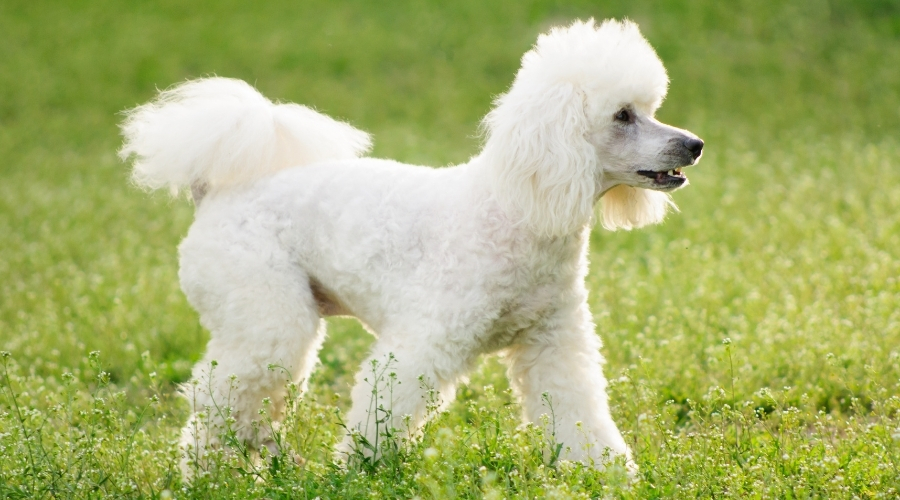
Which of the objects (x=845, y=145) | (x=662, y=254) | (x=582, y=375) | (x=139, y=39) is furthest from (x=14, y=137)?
(x=582, y=375)

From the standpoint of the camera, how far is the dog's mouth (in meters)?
4.14

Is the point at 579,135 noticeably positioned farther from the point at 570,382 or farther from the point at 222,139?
the point at 222,139

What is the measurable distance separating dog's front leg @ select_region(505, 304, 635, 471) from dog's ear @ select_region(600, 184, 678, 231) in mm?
478

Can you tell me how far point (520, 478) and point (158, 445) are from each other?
200 centimetres

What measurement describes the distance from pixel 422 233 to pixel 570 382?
100 cm

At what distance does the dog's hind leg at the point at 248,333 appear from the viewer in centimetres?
446

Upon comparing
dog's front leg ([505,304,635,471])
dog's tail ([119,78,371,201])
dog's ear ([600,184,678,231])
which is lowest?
dog's front leg ([505,304,635,471])

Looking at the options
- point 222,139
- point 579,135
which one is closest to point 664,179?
point 579,135

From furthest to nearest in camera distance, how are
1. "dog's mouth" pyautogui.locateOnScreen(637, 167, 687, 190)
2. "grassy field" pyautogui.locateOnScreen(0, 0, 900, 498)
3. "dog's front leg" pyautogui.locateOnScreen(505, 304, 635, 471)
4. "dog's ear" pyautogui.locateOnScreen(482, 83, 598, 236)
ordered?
1. "dog's front leg" pyautogui.locateOnScreen(505, 304, 635, 471)
2. "dog's mouth" pyautogui.locateOnScreen(637, 167, 687, 190)
3. "dog's ear" pyautogui.locateOnScreen(482, 83, 598, 236)
4. "grassy field" pyautogui.locateOnScreen(0, 0, 900, 498)

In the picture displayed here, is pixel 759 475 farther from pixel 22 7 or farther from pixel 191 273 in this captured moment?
pixel 22 7

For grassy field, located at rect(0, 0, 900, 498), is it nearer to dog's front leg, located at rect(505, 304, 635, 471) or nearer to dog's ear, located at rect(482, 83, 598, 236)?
dog's front leg, located at rect(505, 304, 635, 471)

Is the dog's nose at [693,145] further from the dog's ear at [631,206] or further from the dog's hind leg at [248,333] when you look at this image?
the dog's hind leg at [248,333]

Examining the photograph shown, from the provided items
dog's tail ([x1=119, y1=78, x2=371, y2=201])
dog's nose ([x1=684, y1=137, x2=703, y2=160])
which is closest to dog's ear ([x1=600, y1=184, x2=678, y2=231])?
dog's nose ([x1=684, y1=137, x2=703, y2=160])

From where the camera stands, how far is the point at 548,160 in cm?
404
